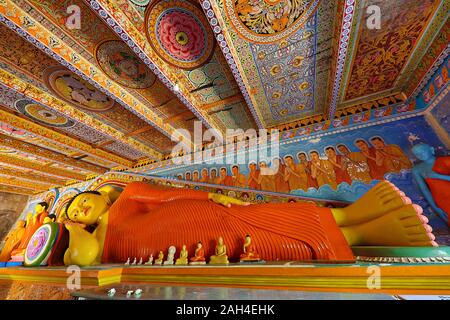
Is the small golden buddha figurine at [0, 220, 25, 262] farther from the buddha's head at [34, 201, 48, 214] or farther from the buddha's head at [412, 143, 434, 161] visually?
the buddha's head at [412, 143, 434, 161]

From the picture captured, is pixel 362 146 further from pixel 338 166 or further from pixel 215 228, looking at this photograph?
pixel 215 228

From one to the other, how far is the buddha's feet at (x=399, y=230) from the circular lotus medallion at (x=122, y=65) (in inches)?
151

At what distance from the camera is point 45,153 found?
5355 millimetres

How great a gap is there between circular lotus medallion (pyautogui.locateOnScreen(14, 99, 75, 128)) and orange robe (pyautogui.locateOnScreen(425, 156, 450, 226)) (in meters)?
7.03

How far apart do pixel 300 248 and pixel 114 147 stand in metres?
5.55

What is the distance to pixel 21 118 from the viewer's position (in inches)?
161

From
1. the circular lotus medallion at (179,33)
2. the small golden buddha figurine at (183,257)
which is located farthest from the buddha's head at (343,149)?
the small golden buddha figurine at (183,257)

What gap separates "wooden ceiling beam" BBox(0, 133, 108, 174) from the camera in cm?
471

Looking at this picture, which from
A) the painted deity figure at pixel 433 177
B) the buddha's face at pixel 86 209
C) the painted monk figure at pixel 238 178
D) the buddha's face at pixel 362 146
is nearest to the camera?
the buddha's face at pixel 86 209

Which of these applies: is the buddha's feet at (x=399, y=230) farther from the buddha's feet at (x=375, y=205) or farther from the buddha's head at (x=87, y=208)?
the buddha's head at (x=87, y=208)

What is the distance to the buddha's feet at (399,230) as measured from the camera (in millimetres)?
1495

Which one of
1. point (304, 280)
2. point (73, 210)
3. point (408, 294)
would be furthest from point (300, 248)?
point (73, 210)

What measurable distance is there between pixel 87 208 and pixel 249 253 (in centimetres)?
242
